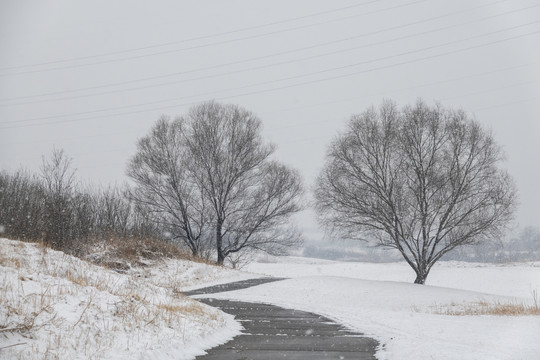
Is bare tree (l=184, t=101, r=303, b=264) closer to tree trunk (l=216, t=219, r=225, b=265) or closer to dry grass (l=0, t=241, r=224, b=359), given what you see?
tree trunk (l=216, t=219, r=225, b=265)

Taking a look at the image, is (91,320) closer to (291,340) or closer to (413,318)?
(291,340)

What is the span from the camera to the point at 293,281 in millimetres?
24734

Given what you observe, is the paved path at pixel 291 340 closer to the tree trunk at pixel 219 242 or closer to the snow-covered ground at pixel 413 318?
the snow-covered ground at pixel 413 318

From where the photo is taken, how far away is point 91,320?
23.0 ft

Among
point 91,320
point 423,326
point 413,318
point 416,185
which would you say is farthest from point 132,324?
point 416,185

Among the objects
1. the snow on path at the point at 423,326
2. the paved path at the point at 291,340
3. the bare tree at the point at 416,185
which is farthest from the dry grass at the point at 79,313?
the bare tree at the point at 416,185

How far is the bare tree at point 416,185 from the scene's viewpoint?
24.3 meters

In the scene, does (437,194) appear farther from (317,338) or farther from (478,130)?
(317,338)

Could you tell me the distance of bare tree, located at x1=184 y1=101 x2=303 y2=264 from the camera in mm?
33281

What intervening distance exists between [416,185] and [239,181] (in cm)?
1345

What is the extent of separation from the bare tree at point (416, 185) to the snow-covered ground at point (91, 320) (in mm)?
16178

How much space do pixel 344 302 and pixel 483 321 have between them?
339 inches

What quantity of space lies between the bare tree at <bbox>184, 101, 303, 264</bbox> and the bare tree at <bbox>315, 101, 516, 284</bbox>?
8527 mm

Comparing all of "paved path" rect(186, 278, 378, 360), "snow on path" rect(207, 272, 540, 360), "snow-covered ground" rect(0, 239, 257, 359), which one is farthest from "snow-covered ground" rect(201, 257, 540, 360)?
"snow-covered ground" rect(0, 239, 257, 359)
